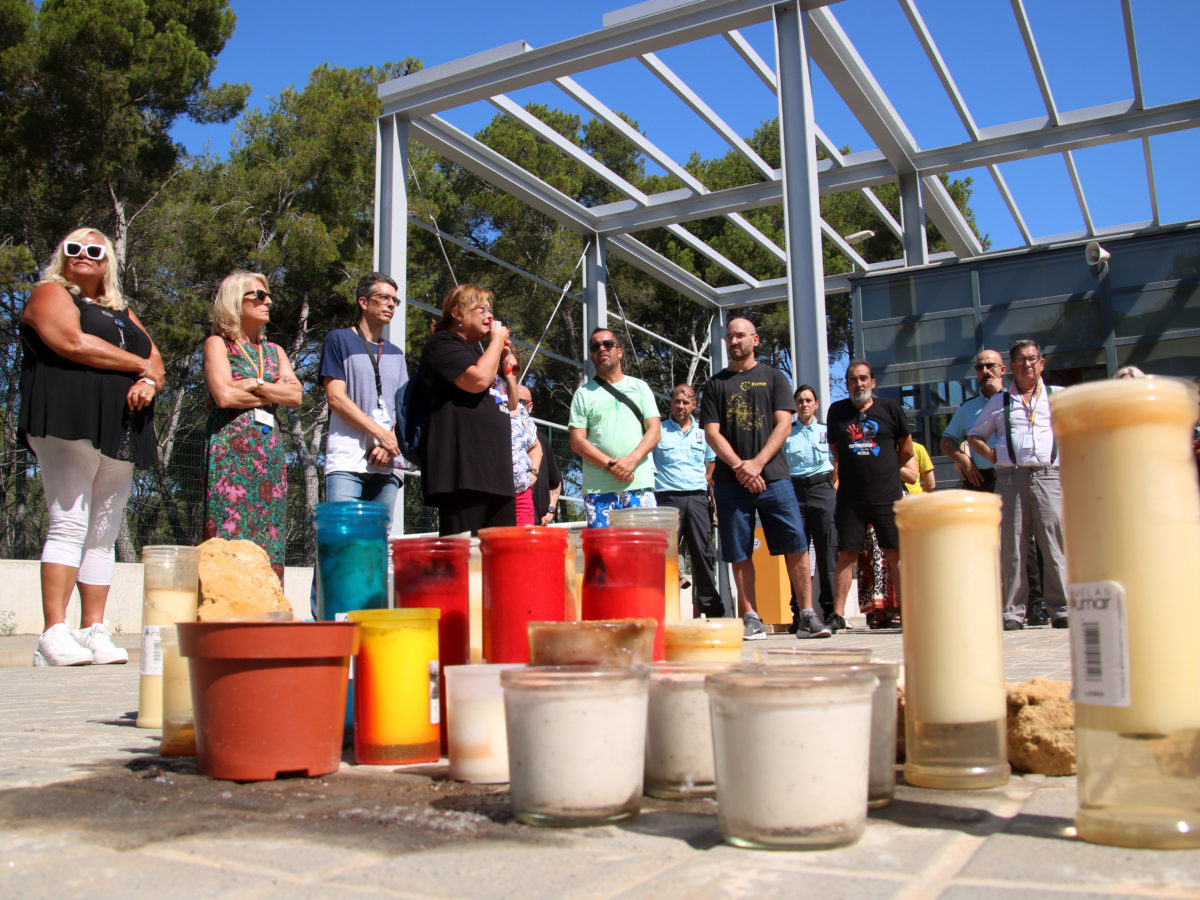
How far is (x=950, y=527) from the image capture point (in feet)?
6.13

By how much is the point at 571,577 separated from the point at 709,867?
1.24 metres

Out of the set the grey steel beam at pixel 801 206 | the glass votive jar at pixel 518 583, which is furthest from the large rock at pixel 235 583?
the grey steel beam at pixel 801 206

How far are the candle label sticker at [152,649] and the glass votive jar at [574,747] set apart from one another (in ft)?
5.44

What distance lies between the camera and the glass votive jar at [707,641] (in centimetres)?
228

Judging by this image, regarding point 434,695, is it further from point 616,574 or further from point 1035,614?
point 1035,614

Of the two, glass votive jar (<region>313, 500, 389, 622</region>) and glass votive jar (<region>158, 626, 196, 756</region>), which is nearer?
glass votive jar (<region>158, 626, 196, 756</region>)

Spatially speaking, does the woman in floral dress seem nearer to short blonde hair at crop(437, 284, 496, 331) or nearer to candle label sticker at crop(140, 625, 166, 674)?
short blonde hair at crop(437, 284, 496, 331)

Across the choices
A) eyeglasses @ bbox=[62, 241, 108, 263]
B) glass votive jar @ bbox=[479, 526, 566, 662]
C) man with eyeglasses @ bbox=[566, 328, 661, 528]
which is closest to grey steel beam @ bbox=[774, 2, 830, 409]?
man with eyeglasses @ bbox=[566, 328, 661, 528]

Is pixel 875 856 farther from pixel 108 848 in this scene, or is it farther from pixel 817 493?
pixel 817 493

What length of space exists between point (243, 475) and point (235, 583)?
1337 millimetres

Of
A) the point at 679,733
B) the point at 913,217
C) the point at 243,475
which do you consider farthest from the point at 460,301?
the point at 913,217

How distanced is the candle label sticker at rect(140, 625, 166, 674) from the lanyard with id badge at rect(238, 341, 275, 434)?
54.5 inches

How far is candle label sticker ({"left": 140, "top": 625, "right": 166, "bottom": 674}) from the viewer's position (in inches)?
116

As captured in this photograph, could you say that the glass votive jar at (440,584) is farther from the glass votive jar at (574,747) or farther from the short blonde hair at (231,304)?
the short blonde hair at (231,304)
